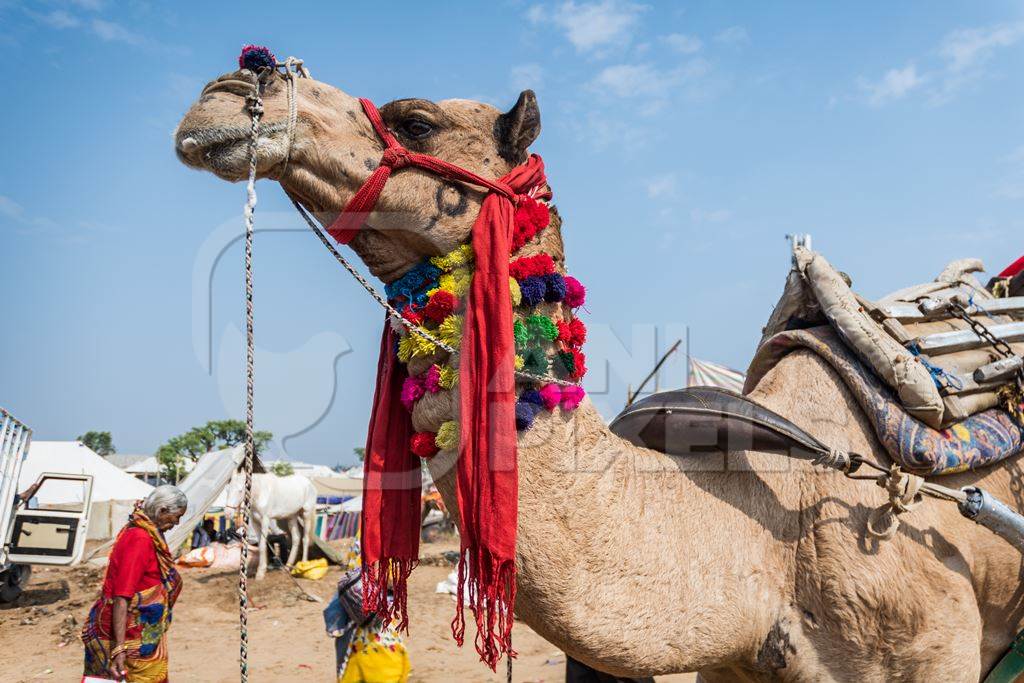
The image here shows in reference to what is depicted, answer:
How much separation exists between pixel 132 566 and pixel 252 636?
18.3 ft

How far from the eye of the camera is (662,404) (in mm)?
2758

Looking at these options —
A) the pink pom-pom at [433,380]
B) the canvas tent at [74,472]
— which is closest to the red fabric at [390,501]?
the pink pom-pom at [433,380]

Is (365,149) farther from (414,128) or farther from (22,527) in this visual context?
(22,527)

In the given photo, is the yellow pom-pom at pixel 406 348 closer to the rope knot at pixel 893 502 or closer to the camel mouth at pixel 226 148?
the camel mouth at pixel 226 148

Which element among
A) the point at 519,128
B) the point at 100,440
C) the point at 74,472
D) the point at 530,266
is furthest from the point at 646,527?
the point at 100,440

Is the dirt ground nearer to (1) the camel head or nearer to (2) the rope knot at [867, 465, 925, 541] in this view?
(2) the rope knot at [867, 465, 925, 541]

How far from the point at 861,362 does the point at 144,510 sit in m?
4.83

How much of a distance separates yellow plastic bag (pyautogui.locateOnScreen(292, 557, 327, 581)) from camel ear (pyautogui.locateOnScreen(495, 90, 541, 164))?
43.7 feet

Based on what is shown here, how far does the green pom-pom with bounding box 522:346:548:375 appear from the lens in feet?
7.83

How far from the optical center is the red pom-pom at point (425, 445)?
7.68ft

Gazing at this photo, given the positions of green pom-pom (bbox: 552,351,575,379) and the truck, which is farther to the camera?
the truck

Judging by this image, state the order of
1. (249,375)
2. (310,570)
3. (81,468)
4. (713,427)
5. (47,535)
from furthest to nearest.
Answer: (81,468) < (310,570) < (47,535) < (713,427) < (249,375)

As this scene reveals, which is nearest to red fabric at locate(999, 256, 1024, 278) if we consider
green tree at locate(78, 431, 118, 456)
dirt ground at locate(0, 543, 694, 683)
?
dirt ground at locate(0, 543, 694, 683)

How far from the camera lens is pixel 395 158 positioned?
7.53ft
